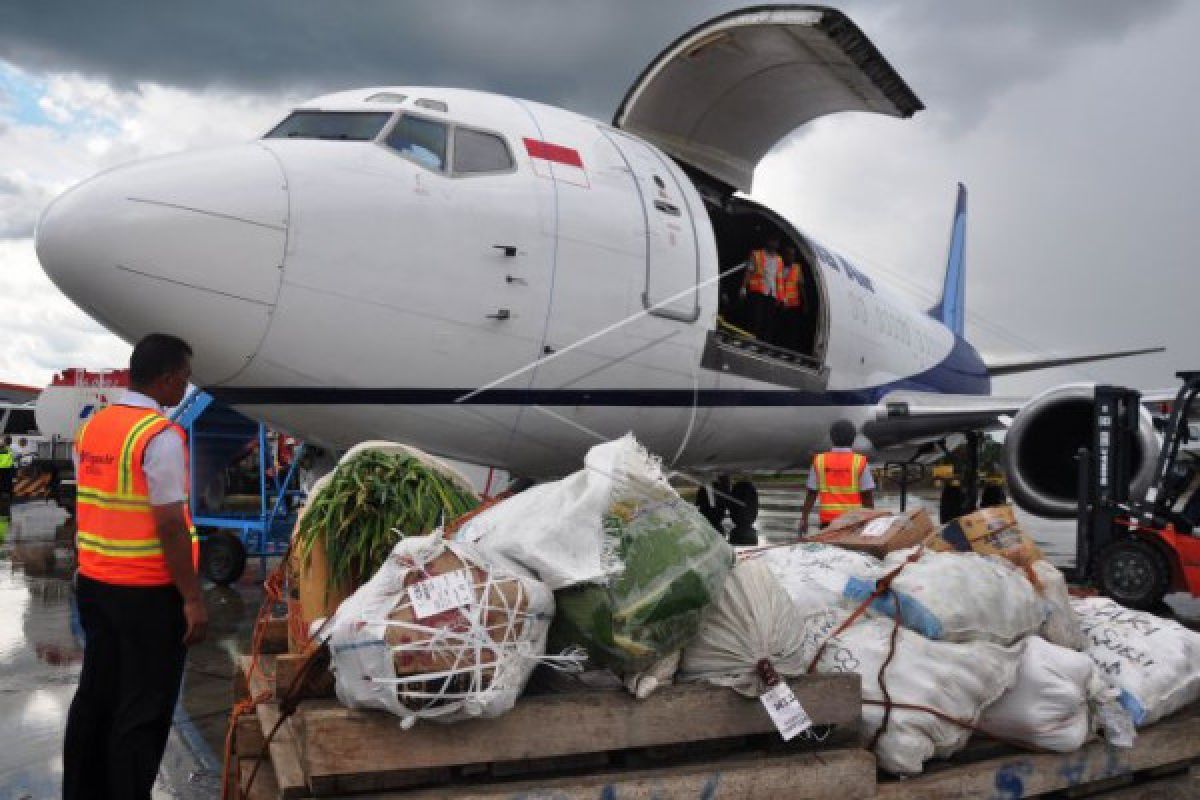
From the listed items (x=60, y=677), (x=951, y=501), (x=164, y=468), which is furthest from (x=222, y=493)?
(x=951, y=501)

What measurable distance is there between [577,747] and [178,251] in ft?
10.5

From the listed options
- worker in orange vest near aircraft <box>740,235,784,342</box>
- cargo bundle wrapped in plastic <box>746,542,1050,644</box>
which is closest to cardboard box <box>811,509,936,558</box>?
cargo bundle wrapped in plastic <box>746,542,1050,644</box>

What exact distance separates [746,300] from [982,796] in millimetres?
5953

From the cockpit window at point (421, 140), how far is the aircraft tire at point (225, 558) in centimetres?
472

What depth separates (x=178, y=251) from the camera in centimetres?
457

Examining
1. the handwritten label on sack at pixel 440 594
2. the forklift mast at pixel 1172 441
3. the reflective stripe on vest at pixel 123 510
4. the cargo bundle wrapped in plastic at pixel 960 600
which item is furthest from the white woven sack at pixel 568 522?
the forklift mast at pixel 1172 441

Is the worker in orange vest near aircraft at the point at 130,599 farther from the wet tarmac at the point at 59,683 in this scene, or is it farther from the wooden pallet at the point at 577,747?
the wet tarmac at the point at 59,683

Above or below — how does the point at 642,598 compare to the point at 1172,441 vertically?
below

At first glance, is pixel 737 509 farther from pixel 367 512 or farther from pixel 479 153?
pixel 367 512

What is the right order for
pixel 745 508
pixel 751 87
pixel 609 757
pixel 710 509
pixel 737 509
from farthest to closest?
pixel 710 509
pixel 737 509
pixel 745 508
pixel 751 87
pixel 609 757

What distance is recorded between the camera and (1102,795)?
3.25m

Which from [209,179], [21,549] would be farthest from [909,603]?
[21,549]

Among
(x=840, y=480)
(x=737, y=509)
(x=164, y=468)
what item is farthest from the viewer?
(x=737, y=509)

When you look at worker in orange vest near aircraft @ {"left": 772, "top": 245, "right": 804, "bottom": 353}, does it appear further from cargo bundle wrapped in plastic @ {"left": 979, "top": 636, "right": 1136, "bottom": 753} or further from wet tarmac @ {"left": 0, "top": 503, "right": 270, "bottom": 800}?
cargo bundle wrapped in plastic @ {"left": 979, "top": 636, "right": 1136, "bottom": 753}
